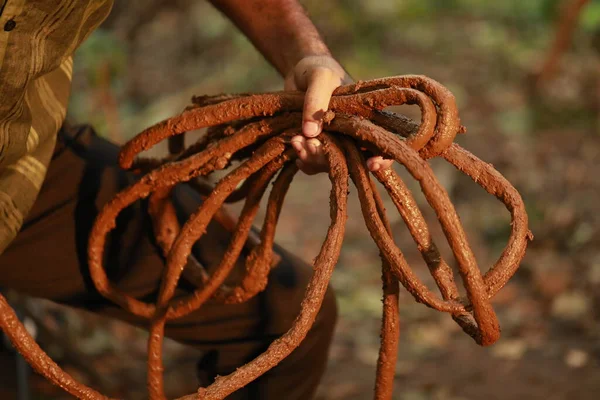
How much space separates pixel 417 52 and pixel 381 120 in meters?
3.63

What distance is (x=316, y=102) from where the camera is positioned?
994mm

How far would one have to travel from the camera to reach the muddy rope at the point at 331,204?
0.89 metres

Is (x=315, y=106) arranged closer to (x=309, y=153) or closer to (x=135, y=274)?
(x=309, y=153)

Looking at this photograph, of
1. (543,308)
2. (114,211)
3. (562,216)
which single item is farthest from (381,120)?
(562,216)

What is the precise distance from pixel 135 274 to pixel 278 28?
47cm

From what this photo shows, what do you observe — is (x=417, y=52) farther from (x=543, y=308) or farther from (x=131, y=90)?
(x=543, y=308)

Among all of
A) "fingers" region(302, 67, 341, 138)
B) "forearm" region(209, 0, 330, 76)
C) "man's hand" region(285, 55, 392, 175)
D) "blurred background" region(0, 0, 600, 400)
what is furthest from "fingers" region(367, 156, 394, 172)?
"blurred background" region(0, 0, 600, 400)

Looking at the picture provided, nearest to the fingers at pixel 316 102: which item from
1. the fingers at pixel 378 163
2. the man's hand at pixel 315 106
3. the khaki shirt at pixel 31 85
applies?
the man's hand at pixel 315 106

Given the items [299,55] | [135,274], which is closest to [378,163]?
[299,55]

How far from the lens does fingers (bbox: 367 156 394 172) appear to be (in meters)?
0.93

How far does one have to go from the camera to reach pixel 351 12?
480cm

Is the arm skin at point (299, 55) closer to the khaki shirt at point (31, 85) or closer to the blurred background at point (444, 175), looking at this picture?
the khaki shirt at point (31, 85)

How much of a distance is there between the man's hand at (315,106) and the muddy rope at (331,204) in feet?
0.05

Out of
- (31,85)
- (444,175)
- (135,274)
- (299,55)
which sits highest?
(444,175)
